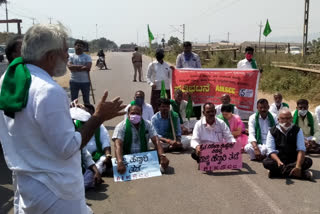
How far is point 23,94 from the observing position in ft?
5.84

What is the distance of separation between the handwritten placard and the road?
4.0 inches

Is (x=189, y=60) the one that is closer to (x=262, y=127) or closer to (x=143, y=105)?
(x=143, y=105)

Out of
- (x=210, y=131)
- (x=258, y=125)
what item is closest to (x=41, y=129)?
(x=210, y=131)

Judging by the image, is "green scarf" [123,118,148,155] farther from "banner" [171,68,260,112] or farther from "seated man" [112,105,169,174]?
"banner" [171,68,260,112]

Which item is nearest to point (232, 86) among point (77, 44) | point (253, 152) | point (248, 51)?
point (248, 51)

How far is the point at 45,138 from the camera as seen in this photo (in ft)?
6.01

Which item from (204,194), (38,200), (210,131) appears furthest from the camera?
(210,131)

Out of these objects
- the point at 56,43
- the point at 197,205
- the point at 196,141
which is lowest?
the point at 197,205

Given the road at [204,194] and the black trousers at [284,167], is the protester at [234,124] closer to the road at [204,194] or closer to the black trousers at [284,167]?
the road at [204,194]

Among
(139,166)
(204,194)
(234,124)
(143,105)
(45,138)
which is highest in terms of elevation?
(45,138)

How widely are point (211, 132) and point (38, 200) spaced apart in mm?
4443

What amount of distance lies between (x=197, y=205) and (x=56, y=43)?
118 inches

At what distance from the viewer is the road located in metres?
4.23

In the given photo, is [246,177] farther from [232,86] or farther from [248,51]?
[248,51]
